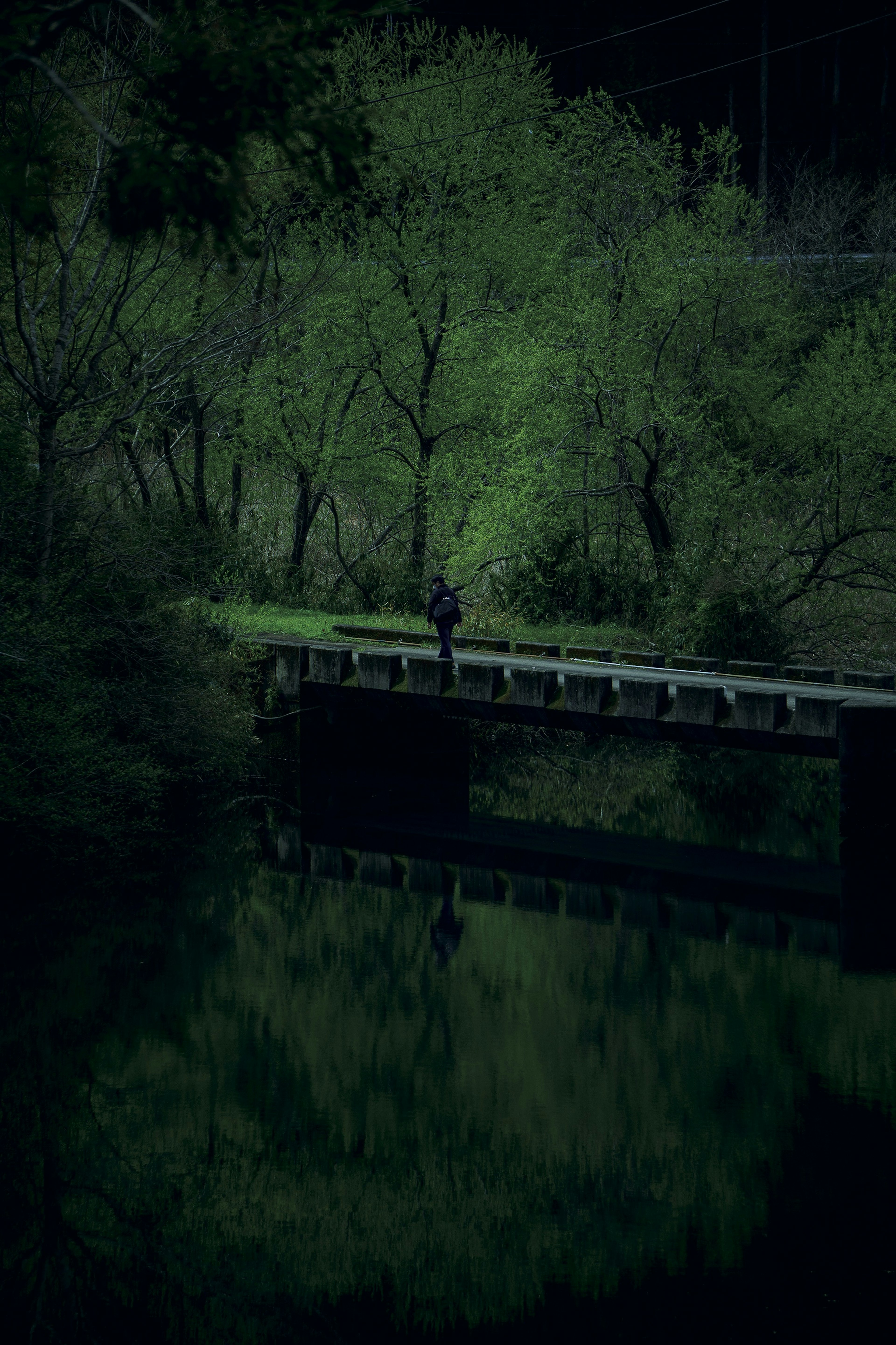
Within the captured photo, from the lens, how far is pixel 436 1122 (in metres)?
11.4

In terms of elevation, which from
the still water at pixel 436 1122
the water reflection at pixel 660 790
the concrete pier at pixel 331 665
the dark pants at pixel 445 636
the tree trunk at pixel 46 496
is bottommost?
the still water at pixel 436 1122

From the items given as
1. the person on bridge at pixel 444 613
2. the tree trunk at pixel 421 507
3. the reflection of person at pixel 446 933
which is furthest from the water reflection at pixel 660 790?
the tree trunk at pixel 421 507

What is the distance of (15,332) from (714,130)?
34426 mm

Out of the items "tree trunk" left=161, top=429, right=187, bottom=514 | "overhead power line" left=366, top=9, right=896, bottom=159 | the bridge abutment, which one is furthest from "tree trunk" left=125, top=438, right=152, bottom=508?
the bridge abutment

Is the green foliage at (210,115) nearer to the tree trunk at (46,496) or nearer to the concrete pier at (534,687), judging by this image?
the tree trunk at (46,496)

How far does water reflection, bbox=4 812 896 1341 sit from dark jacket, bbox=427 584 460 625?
237 inches

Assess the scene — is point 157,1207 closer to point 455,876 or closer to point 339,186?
point 339,186

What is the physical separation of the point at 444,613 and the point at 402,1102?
1169 centimetres

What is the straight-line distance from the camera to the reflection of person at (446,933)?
16.0 meters

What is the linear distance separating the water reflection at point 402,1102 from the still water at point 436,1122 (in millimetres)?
32

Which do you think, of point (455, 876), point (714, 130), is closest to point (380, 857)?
point (455, 876)

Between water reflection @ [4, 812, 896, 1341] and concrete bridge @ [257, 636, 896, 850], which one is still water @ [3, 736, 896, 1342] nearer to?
water reflection @ [4, 812, 896, 1341]

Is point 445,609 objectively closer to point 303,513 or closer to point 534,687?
point 534,687

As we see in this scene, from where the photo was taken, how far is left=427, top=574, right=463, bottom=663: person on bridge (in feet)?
74.1
